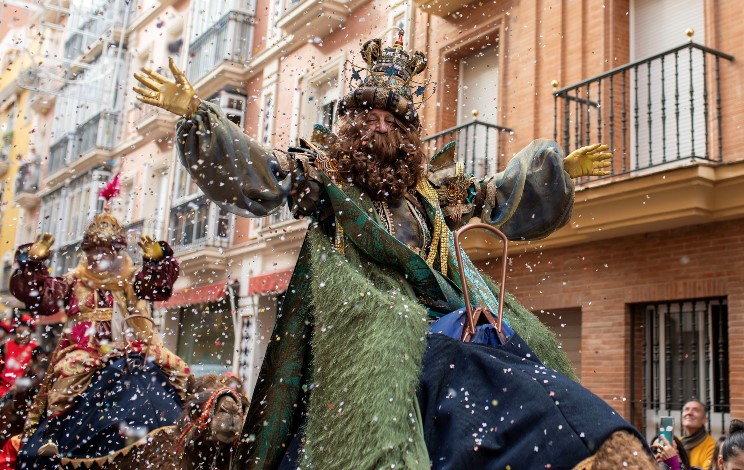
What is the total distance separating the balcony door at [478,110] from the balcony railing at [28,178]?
20.9 meters

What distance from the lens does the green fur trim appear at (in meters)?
2.65

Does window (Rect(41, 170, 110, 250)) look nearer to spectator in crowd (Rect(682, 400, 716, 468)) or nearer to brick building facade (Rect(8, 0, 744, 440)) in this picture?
brick building facade (Rect(8, 0, 744, 440))

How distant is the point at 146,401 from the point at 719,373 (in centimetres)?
571

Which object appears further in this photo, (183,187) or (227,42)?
(183,187)

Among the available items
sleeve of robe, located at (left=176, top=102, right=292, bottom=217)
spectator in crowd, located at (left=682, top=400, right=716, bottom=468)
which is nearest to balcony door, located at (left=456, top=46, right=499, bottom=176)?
spectator in crowd, located at (left=682, top=400, right=716, bottom=468)

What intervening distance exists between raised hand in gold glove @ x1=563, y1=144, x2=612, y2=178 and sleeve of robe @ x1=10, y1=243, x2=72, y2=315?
361 centimetres

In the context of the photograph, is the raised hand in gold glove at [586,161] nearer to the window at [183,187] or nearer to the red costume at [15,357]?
the red costume at [15,357]

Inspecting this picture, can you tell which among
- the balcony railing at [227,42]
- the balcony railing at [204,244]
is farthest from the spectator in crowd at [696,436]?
the balcony railing at [227,42]

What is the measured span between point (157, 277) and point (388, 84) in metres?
2.98

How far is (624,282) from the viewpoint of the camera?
9.64 meters

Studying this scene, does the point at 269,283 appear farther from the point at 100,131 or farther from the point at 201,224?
the point at 100,131

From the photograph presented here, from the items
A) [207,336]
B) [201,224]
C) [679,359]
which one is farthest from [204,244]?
[679,359]

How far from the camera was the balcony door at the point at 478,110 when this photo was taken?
456 inches

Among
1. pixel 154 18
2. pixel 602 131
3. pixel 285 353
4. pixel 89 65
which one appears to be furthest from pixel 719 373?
pixel 89 65
